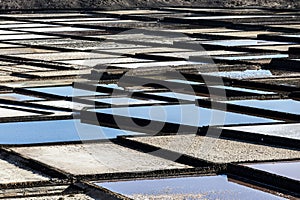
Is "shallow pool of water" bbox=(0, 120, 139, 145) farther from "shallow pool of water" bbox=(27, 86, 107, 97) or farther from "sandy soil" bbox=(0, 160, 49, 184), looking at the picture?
A: "shallow pool of water" bbox=(27, 86, 107, 97)

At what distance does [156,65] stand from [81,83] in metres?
1.38

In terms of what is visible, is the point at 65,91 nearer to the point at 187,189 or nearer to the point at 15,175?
the point at 15,175

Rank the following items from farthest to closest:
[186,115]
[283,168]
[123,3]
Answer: [123,3], [186,115], [283,168]

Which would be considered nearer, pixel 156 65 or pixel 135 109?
pixel 135 109

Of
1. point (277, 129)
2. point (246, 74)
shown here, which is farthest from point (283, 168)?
point (246, 74)

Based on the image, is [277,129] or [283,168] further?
[277,129]

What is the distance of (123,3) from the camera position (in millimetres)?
21016

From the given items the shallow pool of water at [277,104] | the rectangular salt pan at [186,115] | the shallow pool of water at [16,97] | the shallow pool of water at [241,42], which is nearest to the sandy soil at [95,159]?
the rectangular salt pan at [186,115]

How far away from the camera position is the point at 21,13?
62.6 ft

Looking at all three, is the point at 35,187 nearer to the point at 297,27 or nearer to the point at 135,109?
the point at 135,109

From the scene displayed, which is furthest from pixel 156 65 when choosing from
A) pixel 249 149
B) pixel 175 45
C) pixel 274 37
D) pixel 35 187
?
pixel 35 187

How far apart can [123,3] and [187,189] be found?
52.5 ft

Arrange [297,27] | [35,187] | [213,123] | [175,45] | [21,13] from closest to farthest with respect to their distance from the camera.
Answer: [35,187] < [213,123] < [175,45] < [297,27] < [21,13]

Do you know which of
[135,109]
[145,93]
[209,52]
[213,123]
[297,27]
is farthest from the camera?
[297,27]
